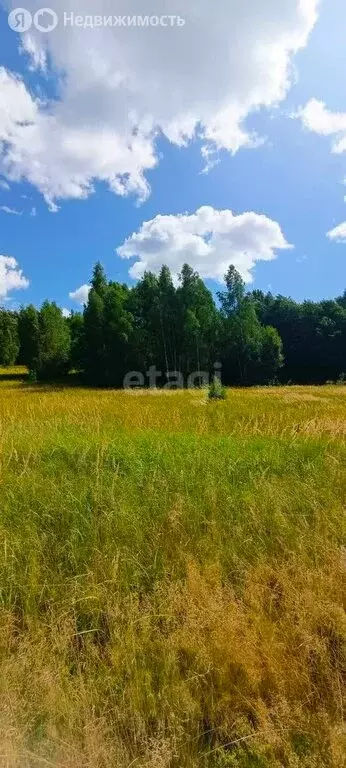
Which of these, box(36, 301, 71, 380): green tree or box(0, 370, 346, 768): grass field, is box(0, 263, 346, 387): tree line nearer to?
box(36, 301, 71, 380): green tree

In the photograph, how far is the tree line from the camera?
46281mm

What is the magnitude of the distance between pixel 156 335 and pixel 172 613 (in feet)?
151

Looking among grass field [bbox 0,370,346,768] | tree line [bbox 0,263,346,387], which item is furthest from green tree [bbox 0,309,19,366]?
grass field [bbox 0,370,346,768]

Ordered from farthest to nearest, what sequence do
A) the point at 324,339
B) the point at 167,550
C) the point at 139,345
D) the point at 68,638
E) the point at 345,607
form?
the point at 324,339
the point at 139,345
the point at 167,550
the point at 345,607
the point at 68,638

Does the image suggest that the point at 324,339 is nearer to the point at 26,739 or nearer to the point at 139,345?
the point at 139,345

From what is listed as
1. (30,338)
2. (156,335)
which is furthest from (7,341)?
(156,335)

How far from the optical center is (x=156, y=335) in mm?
47688

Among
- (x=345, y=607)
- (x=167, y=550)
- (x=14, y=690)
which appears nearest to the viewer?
(x=14, y=690)

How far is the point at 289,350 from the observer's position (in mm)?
64750

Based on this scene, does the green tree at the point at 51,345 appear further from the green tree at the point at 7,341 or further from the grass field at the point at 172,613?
the grass field at the point at 172,613

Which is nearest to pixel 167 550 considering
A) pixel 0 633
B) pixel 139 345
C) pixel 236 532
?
pixel 236 532

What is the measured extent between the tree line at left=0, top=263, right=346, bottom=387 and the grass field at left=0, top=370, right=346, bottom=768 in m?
40.8

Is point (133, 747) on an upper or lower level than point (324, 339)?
lower

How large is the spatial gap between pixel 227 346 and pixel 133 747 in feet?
160
